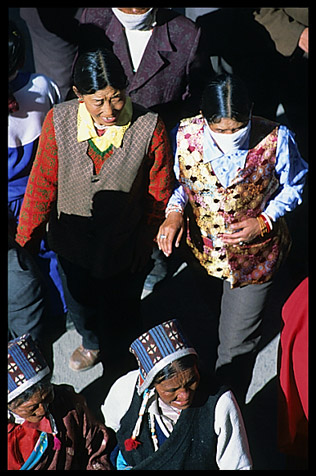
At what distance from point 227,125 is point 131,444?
1200mm

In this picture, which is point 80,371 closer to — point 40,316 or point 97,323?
point 97,323

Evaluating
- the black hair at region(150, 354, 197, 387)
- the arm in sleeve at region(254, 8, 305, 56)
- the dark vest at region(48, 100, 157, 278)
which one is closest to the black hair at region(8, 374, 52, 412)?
the black hair at region(150, 354, 197, 387)

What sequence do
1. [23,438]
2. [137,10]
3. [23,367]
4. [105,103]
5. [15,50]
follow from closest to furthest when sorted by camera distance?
[23,367]
[23,438]
[105,103]
[15,50]
[137,10]

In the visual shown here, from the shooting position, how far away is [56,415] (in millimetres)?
2287

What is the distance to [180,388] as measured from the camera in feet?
7.02

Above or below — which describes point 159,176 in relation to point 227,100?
below

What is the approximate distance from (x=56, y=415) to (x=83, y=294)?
823 mm

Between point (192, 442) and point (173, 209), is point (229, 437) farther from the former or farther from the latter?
point (173, 209)

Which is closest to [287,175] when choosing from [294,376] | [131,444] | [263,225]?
[263,225]

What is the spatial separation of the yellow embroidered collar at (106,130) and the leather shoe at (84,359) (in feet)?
4.32

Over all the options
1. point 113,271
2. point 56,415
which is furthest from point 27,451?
point 113,271

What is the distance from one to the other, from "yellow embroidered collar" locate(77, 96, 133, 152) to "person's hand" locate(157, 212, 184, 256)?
13.9 inches

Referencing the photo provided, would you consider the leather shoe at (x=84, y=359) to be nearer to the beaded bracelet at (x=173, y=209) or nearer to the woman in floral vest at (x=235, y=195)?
the woman in floral vest at (x=235, y=195)

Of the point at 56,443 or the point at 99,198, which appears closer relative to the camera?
the point at 56,443
